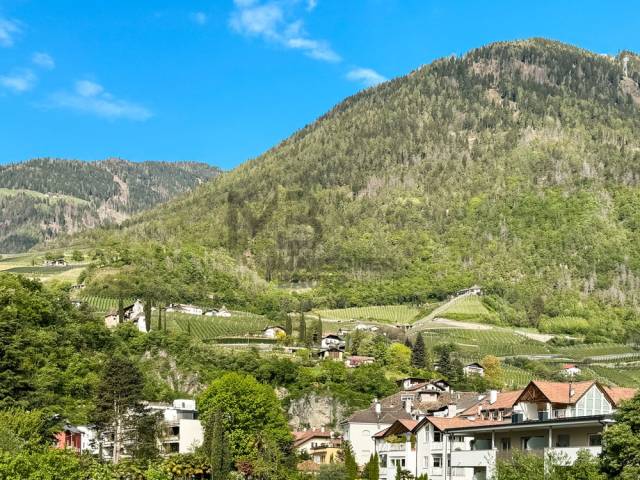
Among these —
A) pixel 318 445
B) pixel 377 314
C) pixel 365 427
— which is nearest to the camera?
pixel 365 427

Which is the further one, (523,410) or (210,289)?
(210,289)

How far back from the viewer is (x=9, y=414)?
58.4 m

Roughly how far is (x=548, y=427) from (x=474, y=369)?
268 feet

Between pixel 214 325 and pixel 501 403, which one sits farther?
pixel 214 325

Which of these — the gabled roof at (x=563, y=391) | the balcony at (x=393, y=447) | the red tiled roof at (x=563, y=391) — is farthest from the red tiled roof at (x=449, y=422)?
the red tiled roof at (x=563, y=391)

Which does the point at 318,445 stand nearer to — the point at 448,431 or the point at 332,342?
the point at 448,431

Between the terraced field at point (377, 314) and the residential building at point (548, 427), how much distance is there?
124 meters

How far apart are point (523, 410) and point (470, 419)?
1283cm

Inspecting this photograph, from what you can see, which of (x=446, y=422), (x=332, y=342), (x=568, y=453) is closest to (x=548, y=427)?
(x=568, y=453)

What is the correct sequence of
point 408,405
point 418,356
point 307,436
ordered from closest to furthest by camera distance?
point 408,405 < point 307,436 < point 418,356

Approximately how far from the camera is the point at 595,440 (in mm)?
41625

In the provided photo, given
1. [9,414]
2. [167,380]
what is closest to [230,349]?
[167,380]

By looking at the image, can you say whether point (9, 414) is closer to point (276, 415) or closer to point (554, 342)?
point (276, 415)

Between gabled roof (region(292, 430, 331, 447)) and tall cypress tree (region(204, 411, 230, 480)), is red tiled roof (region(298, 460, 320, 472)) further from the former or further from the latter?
tall cypress tree (region(204, 411, 230, 480))
